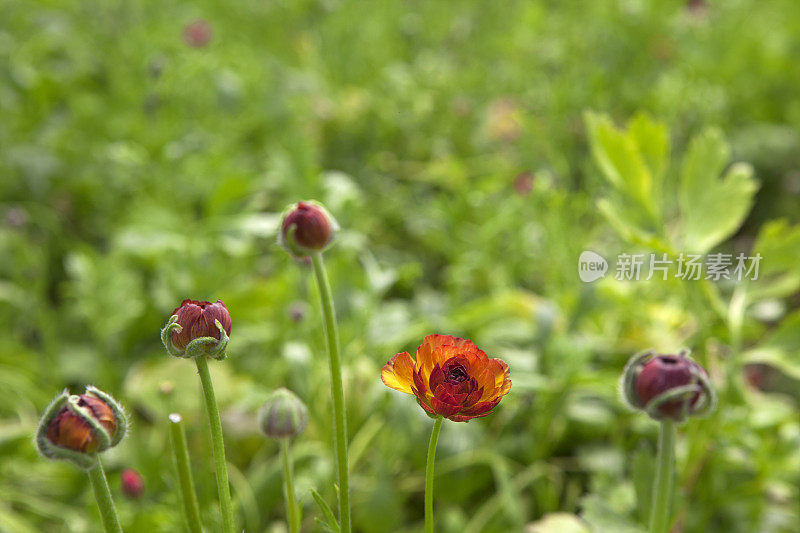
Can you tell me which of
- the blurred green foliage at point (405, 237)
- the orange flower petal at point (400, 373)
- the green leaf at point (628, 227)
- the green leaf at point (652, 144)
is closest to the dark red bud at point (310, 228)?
the orange flower petal at point (400, 373)

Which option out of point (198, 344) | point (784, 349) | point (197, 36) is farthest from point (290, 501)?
point (197, 36)

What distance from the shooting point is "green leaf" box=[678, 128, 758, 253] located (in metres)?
0.88

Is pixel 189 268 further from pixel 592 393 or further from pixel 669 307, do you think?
pixel 669 307

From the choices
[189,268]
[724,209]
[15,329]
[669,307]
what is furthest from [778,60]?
[15,329]

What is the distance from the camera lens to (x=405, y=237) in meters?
1.64

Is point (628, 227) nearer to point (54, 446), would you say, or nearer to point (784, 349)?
point (784, 349)

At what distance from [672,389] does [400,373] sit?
0.58 ft

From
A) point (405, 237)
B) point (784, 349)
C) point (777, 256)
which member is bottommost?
point (784, 349)

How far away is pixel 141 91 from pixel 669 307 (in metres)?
1.29

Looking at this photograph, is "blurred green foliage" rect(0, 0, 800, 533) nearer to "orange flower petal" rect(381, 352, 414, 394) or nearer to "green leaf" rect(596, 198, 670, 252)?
"green leaf" rect(596, 198, 670, 252)

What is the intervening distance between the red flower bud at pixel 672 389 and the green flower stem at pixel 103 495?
34cm

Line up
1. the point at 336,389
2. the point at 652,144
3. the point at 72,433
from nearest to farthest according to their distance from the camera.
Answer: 1. the point at 72,433
2. the point at 336,389
3. the point at 652,144

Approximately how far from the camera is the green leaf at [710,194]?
88cm

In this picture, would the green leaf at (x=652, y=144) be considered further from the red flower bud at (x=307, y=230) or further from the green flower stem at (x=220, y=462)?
the green flower stem at (x=220, y=462)
